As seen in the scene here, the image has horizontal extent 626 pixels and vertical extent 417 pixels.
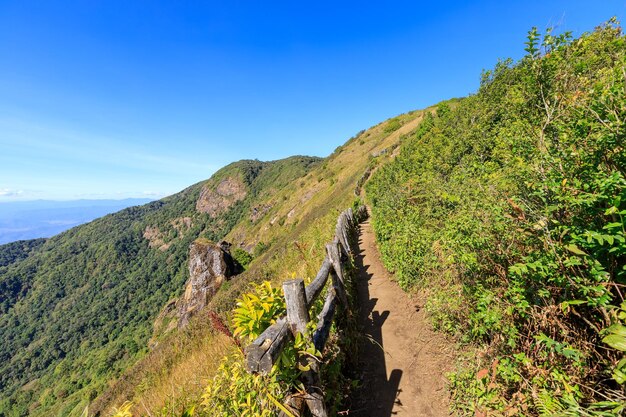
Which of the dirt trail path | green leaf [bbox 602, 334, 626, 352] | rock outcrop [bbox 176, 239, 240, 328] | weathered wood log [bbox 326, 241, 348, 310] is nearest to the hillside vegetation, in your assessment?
green leaf [bbox 602, 334, 626, 352]

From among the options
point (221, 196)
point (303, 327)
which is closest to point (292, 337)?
point (303, 327)

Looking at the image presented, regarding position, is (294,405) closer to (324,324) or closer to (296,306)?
(296,306)

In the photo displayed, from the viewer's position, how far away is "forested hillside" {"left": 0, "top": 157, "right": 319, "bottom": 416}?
83312 millimetres

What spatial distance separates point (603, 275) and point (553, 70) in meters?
2.59

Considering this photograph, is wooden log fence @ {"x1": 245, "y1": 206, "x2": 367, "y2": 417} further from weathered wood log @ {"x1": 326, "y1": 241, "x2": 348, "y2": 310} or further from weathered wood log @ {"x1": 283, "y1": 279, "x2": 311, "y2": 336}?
weathered wood log @ {"x1": 326, "y1": 241, "x2": 348, "y2": 310}

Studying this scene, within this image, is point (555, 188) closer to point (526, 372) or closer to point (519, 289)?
point (519, 289)

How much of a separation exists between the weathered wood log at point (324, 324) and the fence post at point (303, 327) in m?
0.38

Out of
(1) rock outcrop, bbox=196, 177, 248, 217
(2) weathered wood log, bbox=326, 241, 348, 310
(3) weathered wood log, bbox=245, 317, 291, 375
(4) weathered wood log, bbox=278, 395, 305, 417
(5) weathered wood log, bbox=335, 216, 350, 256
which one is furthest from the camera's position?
(1) rock outcrop, bbox=196, 177, 248, 217

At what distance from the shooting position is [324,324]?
4051 millimetres

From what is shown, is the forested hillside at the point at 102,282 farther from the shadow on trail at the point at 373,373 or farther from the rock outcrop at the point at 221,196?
the shadow on trail at the point at 373,373

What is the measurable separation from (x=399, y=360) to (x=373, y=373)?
1.81 ft

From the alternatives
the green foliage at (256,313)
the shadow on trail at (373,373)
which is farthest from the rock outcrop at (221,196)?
the green foliage at (256,313)

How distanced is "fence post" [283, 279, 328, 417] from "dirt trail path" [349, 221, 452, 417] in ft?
4.07

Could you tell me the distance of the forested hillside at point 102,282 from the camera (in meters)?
83.3
